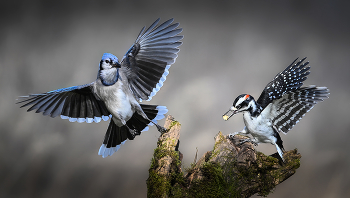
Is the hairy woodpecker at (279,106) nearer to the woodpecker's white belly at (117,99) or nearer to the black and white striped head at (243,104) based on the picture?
the black and white striped head at (243,104)

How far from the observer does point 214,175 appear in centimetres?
395

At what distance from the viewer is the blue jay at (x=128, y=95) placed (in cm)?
412

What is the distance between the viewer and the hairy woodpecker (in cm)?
432

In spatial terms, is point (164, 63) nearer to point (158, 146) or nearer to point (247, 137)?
point (158, 146)

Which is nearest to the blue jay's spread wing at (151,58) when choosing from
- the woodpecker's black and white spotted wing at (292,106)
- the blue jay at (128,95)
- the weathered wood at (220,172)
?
the blue jay at (128,95)

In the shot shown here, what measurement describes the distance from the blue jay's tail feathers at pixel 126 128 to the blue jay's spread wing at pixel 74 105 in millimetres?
306

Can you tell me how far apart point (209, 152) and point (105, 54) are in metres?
2.18

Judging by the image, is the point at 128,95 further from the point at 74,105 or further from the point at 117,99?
the point at 74,105

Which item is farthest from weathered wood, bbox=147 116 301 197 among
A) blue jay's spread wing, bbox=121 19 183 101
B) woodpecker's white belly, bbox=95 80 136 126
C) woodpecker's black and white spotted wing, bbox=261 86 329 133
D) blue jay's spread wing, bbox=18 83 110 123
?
blue jay's spread wing, bbox=18 83 110 123

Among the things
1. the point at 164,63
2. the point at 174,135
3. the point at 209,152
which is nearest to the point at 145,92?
the point at 164,63

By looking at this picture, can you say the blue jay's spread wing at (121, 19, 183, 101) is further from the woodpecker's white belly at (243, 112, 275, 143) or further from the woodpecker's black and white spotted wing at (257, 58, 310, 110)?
the woodpecker's black and white spotted wing at (257, 58, 310, 110)

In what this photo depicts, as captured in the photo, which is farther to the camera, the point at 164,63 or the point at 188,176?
the point at 164,63

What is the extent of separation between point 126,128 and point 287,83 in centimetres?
275

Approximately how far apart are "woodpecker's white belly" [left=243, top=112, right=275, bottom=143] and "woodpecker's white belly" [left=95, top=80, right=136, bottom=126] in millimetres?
1822
